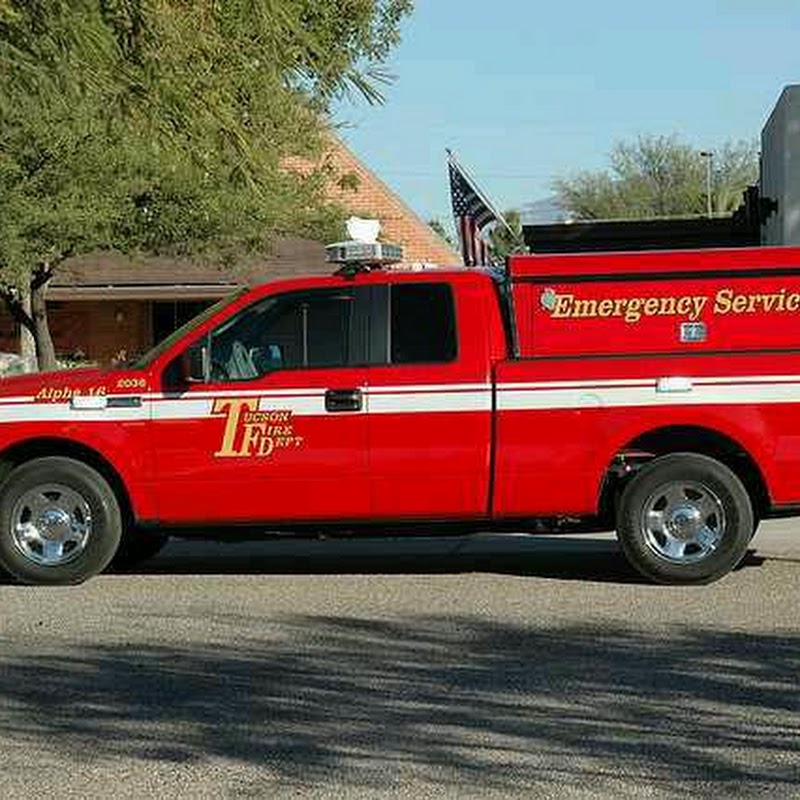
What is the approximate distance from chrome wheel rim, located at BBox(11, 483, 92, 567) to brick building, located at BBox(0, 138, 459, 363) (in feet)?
46.3

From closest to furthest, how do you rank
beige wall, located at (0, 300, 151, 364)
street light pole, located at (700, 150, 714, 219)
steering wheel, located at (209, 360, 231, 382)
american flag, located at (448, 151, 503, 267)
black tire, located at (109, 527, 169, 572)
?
steering wheel, located at (209, 360, 231, 382)
black tire, located at (109, 527, 169, 572)
american flag, located at (448, 151, 503, 267)
beige wall, located at (0, 300, 151, 364)
street light pole, located at (700, 150, 714, 219)

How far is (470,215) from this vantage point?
19781 mm

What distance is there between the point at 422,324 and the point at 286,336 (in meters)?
0.86

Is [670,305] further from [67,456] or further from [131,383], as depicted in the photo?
[67,456]

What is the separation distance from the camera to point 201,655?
754cm

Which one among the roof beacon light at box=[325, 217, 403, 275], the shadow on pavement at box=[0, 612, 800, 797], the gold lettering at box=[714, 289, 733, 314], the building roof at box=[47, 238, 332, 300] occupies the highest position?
the building roof at box=[47, 238, 332, 300]

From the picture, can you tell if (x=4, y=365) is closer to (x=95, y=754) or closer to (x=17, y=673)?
(x=17, y=673)

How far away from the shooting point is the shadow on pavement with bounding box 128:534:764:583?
10.2 m

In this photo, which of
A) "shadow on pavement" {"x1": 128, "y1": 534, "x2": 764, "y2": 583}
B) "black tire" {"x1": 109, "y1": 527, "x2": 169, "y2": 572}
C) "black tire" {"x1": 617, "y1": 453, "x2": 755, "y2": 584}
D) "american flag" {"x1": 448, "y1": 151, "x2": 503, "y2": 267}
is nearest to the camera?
"black tire" {"x1": 617, "y1": 453, "x2": 755, "y2": 584}

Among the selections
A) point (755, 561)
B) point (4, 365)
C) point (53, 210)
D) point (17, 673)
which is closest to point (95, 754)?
point (17, 673)

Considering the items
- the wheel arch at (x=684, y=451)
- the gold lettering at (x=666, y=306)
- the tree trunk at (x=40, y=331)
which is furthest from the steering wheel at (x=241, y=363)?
the tree trunk at (x=40, y=331)

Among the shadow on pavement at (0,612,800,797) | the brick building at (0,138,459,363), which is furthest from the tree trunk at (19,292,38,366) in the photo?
the shadow on pavement at (0,612,800,797)

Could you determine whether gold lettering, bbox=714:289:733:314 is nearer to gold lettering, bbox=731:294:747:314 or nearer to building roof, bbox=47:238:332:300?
gold lettering, bbox=731:294:747:314

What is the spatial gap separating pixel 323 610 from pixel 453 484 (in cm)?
120
